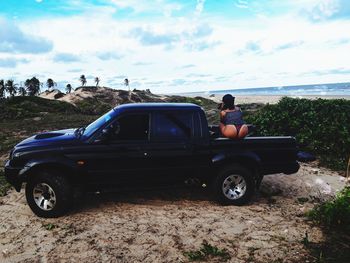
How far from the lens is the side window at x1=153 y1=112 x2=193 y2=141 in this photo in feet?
24.1

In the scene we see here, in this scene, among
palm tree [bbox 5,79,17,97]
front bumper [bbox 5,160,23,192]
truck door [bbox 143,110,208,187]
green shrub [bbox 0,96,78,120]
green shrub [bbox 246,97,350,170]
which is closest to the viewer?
front bumper [bbox 5,160,23,192]

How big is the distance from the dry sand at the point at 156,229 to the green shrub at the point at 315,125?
3.80 meters

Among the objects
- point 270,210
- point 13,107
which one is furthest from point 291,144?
point 13,107

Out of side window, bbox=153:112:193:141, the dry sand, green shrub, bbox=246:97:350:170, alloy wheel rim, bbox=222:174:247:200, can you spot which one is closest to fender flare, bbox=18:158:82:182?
the dry sand

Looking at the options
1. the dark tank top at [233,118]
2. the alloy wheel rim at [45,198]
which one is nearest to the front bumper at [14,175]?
the alloy wheel rim at [45,198]

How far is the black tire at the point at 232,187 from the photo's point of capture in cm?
751

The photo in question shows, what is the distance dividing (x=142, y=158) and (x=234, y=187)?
1.98 metres

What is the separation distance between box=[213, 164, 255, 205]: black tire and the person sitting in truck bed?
0.66m

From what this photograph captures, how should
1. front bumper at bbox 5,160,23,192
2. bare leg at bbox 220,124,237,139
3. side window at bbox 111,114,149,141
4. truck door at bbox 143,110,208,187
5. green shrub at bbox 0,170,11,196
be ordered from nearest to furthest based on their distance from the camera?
front bumper at bbox 5,160,23,192 → side window at bbox 111,114,149,141 → truck door at bbox 143,110,208,187 → bare leg at bbox 220,124,237,139 → green shrub at bbox 0,170,11,196

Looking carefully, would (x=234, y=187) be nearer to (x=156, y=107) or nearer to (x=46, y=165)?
(x=156, y=107)

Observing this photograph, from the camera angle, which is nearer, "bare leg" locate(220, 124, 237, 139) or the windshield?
the windshield

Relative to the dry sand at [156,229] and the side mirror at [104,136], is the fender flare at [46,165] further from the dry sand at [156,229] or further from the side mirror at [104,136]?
the dry sand at [156,229]

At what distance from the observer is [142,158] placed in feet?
23.6

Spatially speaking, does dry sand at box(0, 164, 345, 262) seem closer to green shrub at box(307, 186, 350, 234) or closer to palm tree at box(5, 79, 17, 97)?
green shrub at box(307, 186, 350, 234)
